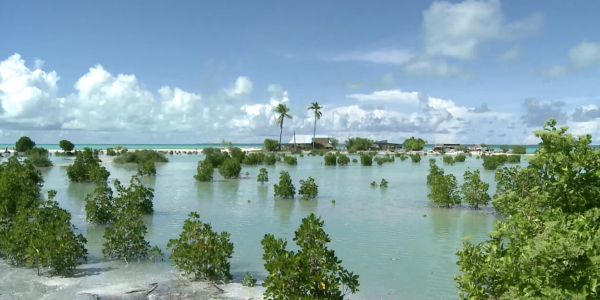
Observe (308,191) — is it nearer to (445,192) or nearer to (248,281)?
(445,192)

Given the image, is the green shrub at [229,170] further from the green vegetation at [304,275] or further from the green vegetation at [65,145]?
the green vegetation at [65,145]

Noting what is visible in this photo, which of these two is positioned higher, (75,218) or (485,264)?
(485,264)

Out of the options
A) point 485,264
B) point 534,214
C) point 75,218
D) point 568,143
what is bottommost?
point 75,218

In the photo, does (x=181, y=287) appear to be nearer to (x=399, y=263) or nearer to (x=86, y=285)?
(x=86, y=285)

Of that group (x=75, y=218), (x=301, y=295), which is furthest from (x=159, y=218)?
(x=301, y=295)

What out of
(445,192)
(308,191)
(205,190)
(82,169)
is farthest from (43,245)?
(82,169)

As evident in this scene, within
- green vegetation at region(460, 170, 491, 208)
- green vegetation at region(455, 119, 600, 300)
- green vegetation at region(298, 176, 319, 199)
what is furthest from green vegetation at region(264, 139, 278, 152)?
green vegetation at region(455, 119, 600, 300)
